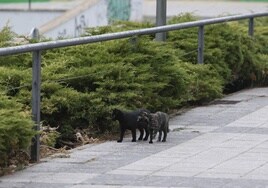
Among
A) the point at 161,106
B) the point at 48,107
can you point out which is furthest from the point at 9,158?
the point at 161,106

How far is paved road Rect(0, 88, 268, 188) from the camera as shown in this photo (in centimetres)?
938

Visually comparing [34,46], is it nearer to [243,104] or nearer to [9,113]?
[9,113]

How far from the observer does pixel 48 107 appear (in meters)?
11.5

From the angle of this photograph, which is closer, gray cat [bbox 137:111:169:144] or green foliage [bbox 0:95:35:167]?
green foliage [bbox 0:95:35:167]

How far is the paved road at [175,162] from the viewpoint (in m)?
9.38

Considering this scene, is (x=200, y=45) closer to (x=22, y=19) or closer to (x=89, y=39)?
(x=89, y=39)

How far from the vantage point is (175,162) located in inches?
407

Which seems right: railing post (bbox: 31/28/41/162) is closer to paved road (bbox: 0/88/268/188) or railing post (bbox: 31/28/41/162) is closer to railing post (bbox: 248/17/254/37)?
paved road (bbox: 0/88/268/188)

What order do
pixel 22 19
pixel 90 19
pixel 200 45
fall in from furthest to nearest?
1. pixel 90 19
2. pixel 22 19
3. pixel 200 45

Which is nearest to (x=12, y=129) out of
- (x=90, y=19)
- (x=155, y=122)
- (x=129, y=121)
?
(x=129, y=121)

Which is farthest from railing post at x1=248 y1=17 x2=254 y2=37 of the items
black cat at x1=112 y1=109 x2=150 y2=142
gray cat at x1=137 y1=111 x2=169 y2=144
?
black cat at x1=112 y1=109 x2=150 y2=142

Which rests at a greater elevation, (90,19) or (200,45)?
(90,19)

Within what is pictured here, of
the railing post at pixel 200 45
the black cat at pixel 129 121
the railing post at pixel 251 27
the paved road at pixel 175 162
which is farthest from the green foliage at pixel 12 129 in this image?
the railing post at pixel 251 27

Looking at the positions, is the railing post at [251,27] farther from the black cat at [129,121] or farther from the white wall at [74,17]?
the white wall at [74,17]
